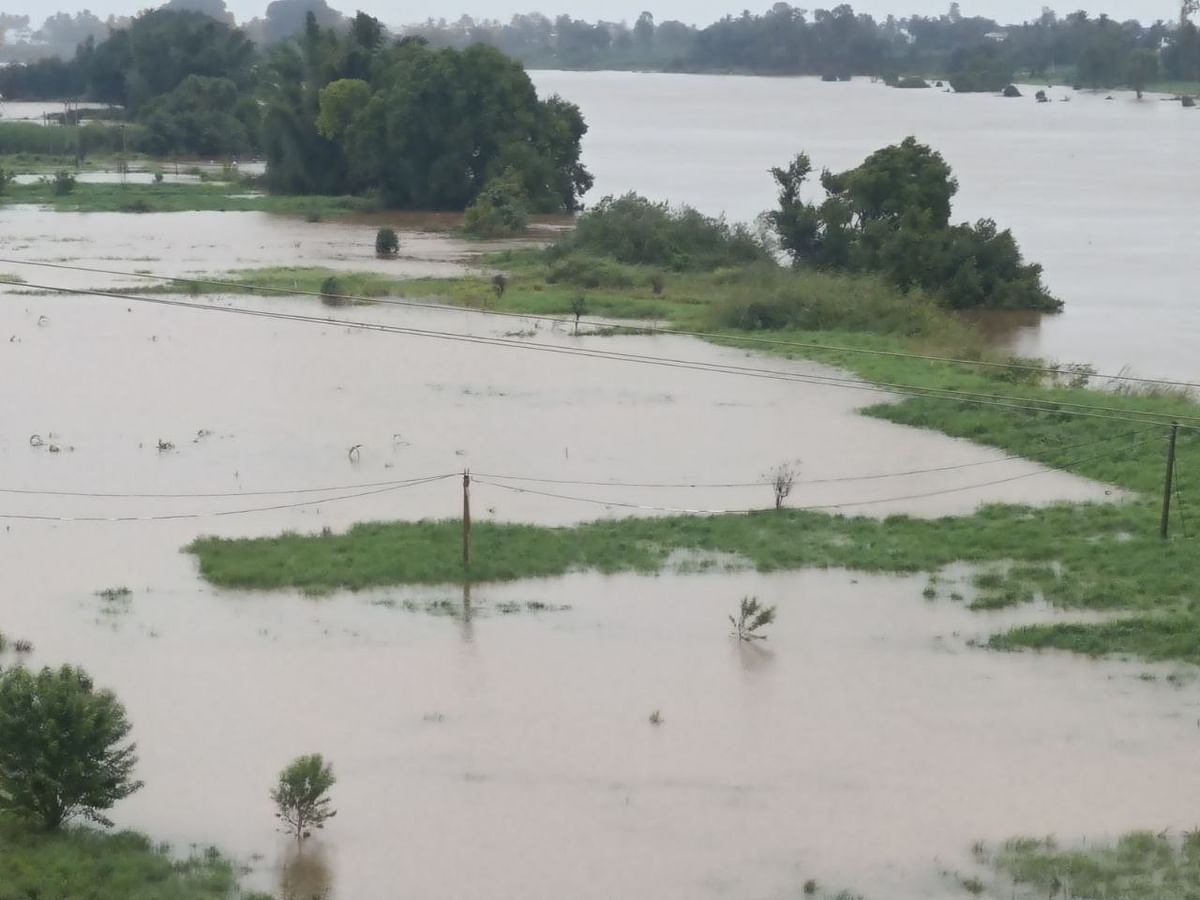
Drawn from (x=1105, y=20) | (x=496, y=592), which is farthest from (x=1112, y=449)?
(x=1105, y=20)

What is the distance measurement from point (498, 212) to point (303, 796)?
139ft

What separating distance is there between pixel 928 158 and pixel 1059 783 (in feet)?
94.5

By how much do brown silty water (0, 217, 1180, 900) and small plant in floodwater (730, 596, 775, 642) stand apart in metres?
0.21

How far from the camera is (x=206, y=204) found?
2339 inches

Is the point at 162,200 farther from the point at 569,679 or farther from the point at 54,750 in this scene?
the point at 54,750

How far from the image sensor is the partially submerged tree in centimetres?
1078

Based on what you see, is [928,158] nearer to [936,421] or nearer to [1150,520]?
[936,421]

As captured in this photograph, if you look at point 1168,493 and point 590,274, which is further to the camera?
point 590,274

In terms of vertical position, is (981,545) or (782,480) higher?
(782,480)

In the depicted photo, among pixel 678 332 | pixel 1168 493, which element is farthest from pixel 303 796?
pixel 678 332

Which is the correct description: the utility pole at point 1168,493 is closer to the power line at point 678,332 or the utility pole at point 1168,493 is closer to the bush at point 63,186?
the power line at point 678,332

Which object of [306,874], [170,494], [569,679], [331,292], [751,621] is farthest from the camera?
[331,292]

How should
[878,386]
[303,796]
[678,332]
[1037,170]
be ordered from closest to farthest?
1. [303,796]
2. [878,386]
3. [678,332]
4. [1037,170]

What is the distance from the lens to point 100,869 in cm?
1027
